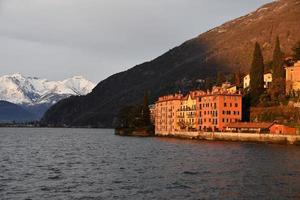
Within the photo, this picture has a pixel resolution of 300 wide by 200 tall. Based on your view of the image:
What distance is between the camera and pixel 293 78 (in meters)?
174

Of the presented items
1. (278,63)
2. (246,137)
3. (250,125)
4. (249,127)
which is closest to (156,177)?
(246,137)

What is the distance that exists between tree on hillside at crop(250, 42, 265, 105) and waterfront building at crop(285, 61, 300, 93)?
28.7 feet

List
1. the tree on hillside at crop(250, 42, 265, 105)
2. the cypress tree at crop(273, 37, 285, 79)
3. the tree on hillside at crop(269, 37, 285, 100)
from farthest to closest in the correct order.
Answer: the tree on hillside at crop(250, 42, 265, 105)
the tree on hillside at crop(269, 37, 285, 100)
the cypress tree at crop(273, 37, 285, 79)

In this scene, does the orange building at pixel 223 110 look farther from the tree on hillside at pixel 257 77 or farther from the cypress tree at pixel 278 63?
the cypress tree at pixel 278 63

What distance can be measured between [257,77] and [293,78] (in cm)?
1191

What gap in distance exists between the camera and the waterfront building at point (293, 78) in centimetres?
17345

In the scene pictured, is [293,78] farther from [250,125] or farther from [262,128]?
[262,128]

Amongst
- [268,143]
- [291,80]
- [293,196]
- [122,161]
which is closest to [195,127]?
[291,80]

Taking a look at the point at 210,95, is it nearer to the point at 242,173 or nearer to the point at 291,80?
the point at 291,80

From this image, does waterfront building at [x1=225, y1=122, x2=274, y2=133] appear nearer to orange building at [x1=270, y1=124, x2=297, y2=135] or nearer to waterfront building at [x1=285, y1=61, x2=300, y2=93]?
orange building at [x1=270, y1=124, x2=297, y2=135]

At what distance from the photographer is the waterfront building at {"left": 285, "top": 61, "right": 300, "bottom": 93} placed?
569ft

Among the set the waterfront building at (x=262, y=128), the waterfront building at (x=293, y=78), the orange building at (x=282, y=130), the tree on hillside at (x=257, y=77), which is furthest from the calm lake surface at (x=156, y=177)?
the waterfront building at (x=293, y=78)

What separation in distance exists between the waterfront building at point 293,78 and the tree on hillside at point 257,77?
8750mm

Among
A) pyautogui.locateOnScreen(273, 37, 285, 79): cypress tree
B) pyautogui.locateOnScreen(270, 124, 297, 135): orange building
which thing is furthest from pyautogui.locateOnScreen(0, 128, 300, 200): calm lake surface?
pyautogui.locateOnScreen(273, 37, 285, 79): cypress tree
